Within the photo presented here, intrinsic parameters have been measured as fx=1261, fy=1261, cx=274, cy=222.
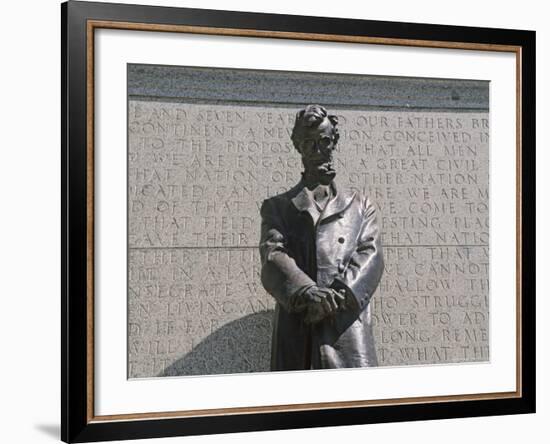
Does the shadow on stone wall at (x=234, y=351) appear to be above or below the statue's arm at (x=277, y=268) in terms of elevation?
below

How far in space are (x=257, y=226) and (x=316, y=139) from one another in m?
0.38

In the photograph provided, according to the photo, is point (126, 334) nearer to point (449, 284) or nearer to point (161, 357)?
point (161, 357)

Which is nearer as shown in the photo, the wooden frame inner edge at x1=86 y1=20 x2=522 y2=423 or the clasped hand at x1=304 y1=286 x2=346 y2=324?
the wooden frame inner edge at x1=86 y1=20 x2=522 y2=423

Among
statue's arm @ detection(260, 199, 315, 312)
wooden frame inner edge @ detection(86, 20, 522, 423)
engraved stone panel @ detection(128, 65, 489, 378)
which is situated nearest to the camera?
wooden frame inner edge @ detection(86, 20, 522, 423)

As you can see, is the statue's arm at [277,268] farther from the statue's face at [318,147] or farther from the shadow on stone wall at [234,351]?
the statue's face at [318,147]

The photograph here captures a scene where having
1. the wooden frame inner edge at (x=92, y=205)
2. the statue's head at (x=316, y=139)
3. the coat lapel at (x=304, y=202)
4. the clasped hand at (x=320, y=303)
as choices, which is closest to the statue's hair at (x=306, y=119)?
the statue's head at (x=316, y=139)

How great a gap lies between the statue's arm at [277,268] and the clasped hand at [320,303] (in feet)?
0.10

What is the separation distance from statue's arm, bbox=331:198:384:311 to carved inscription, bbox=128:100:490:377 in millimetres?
40

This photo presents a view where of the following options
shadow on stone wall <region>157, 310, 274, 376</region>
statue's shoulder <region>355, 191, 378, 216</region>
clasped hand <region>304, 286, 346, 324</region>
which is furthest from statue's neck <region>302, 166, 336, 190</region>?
shadow on stone wall <region>157, 310, 274, 376</region>

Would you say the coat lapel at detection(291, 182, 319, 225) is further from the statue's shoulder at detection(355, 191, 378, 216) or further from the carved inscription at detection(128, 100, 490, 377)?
the statue's shoulder at detection(355, 191, 378, 216)

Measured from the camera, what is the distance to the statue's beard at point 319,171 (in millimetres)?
4453

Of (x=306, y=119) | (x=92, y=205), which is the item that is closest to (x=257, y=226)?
(x=306, y=119)

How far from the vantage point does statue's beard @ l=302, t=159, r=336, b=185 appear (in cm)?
445

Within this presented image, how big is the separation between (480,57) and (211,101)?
1.05 metres
